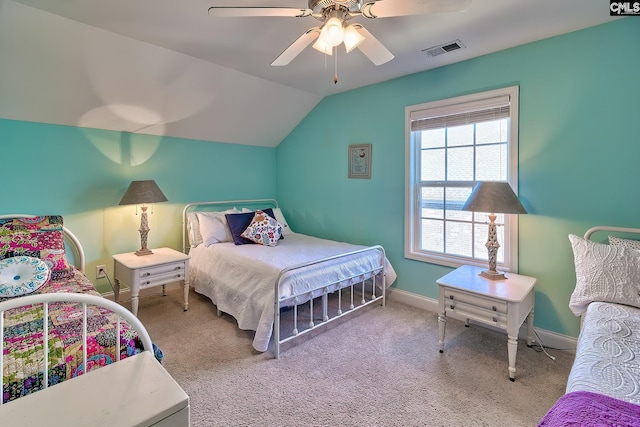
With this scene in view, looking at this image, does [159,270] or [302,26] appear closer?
[302,26]

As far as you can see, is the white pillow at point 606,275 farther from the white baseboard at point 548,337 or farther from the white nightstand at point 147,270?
the white nightstand at point 147,270

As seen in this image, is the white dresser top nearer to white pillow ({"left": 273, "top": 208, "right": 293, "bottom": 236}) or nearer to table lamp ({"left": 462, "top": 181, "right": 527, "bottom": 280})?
table lamp ({"left": 462, "top": 181, "right": 527, "bottom": 280})

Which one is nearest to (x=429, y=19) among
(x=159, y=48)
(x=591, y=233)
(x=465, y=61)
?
(x=465, y=61)

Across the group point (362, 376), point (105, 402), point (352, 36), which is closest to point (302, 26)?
point (352, 36)

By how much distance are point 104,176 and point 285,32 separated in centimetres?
233

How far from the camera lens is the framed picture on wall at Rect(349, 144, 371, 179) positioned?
357cm

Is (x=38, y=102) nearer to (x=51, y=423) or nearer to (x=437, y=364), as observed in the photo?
(x=51, y=423)

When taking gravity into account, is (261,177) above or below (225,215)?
above

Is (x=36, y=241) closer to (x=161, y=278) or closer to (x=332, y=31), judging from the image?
(x=161, y=278)

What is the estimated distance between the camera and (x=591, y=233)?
2219 millimetres

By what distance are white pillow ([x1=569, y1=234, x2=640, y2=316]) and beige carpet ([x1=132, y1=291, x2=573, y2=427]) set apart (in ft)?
2.03

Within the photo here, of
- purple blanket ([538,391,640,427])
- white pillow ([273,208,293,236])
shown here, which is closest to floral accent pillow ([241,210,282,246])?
white pillow ([273,208,293,236])

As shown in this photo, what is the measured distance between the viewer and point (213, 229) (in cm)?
353

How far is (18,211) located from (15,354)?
2.10m
